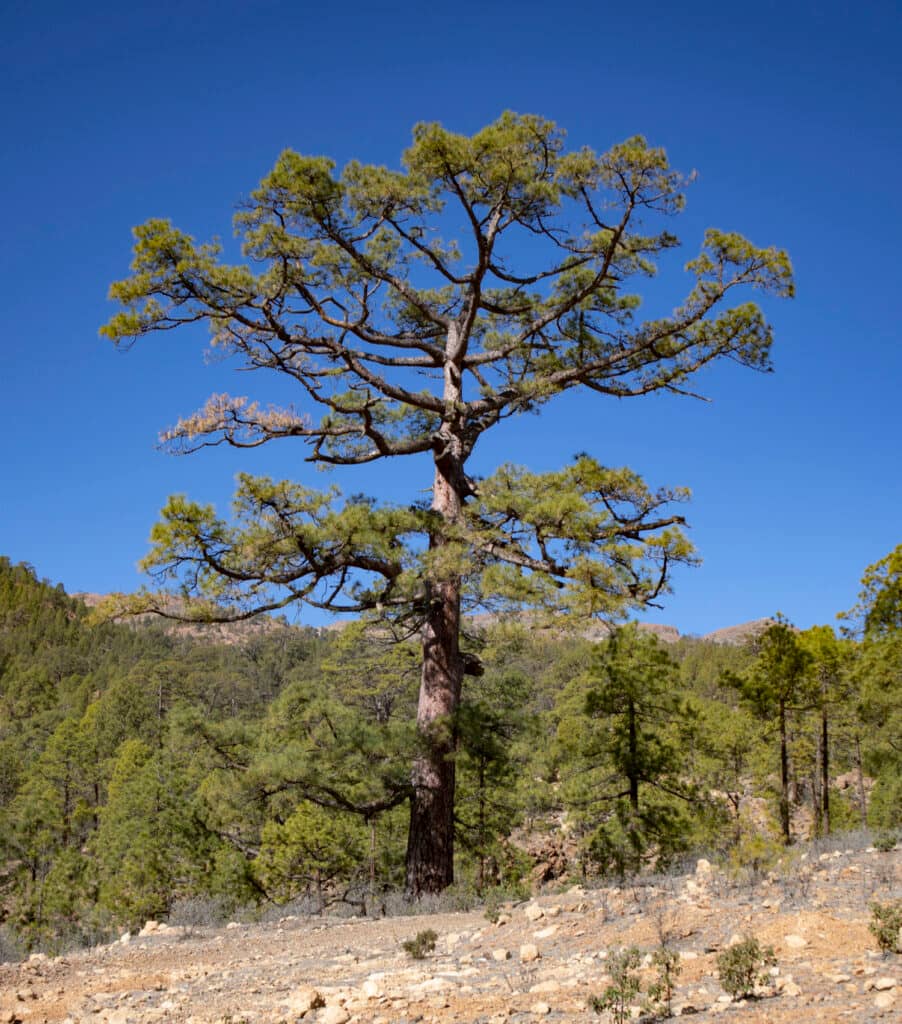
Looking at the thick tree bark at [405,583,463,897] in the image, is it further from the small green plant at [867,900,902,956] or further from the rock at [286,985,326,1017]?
the small green plant at [867,900,902,956]

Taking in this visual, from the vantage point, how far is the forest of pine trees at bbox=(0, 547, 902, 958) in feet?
34.8

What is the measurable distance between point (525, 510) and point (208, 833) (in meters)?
19.2

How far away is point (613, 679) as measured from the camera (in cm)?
1363

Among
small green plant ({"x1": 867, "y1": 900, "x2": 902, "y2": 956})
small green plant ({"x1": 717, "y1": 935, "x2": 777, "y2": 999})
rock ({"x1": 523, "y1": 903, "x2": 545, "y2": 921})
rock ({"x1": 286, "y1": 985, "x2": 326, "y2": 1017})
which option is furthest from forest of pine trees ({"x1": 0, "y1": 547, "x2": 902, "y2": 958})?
rock ({"x1": 286, "y1": 985, "x2": 326, "y2": 1017})

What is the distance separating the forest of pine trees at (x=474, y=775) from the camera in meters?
10.6

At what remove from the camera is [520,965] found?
211 inches

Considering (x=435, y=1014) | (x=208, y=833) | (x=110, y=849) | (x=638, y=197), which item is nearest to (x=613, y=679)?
(x=638, y=197)

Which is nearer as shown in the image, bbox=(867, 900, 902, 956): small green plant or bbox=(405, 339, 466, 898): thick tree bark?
bbox=(867, 900, 902, 956): small green plant

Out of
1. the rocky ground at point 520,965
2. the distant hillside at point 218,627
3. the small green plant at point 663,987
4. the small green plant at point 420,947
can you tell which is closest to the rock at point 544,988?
the rocky ground at point 520,965

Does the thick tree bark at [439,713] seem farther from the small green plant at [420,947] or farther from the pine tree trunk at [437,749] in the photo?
the small green plant at [420,947]

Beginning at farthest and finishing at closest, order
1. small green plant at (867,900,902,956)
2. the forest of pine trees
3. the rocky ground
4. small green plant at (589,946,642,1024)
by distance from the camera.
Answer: the forest of pine trees → small green plant at (867,900,902,956) → the rocky ground → small green plant at (589,946,642,1024)

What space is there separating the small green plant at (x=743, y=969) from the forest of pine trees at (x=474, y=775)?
2.56 metres

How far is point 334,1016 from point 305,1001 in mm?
350

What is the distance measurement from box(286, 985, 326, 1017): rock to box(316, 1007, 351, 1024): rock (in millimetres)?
161
